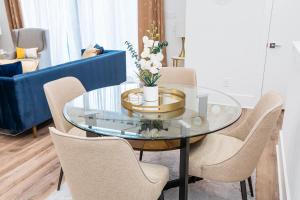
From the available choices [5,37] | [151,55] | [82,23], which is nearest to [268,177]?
[151,55]

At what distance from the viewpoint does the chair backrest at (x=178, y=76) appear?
275cm

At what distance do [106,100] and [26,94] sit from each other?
122 cm

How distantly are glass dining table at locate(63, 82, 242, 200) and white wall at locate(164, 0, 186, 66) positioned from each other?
10.6ft

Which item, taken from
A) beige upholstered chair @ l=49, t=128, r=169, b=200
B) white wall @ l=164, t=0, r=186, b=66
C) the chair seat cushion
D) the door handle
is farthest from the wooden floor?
white wall @ l=164, t=0, r=186, b=66

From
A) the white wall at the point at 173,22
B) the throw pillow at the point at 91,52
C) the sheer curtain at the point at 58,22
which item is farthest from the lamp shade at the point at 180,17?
the sheer curtain at the point at 58,22

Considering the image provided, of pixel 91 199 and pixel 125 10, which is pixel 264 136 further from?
pixel 125 10

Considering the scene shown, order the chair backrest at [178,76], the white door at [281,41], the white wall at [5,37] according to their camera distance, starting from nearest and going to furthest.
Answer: the chair backrest at [178,76] → the white door at [281,41] → the white wall at [5,37]

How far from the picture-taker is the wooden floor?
86.6 inches

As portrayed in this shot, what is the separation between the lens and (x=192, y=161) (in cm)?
175

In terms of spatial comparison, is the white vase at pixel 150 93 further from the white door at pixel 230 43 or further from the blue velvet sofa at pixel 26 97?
the white door at pixel 230 43

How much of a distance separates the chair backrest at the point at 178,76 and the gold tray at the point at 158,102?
56 centimetres

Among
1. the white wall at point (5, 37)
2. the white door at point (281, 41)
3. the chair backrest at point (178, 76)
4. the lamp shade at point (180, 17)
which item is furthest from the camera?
the white wall at point (5, 37)

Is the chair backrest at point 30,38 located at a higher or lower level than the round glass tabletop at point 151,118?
higher

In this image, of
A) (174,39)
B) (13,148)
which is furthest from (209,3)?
(13,148)
